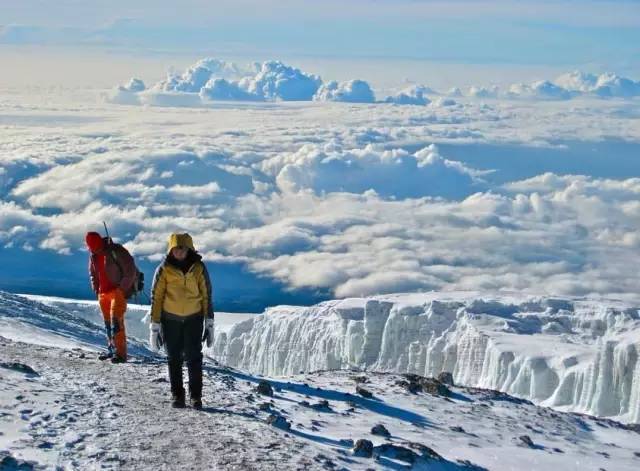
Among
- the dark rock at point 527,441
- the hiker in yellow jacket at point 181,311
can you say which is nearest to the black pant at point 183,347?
the hiker in yellow jacket at point 181,311

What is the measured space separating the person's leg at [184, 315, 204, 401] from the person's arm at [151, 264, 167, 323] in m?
0.55

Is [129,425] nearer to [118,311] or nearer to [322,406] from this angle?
[322,406]

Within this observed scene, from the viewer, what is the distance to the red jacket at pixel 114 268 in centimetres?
1950

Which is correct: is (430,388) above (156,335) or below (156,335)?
below

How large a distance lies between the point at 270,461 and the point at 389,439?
14.7ft

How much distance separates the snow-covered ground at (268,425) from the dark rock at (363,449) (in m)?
0.16

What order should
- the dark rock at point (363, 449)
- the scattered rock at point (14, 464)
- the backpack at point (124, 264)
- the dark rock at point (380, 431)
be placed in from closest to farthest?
the scattered rock at point (14, 464) → the dark rock at point (363, 449) → the dark rock at point (380, 431) → the backpack at point (124, 264)

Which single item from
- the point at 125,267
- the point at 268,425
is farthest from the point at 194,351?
the point at 125,267

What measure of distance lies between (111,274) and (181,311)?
179 inches

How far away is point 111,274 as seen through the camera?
19531 millimetres

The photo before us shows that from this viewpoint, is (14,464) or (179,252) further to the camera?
(179,252)

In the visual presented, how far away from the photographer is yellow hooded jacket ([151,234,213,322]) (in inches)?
604

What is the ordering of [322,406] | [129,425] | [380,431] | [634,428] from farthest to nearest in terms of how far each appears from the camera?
[634,428]
[322,406]
[380,431]
[129,425]

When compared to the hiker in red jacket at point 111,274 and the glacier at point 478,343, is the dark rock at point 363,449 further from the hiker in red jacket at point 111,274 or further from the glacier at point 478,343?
the glacier at point 478,343
